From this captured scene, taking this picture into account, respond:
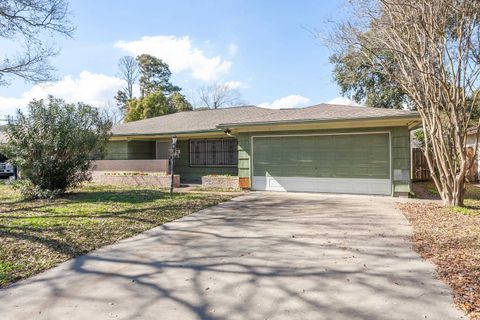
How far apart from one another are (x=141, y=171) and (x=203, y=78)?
30.1m

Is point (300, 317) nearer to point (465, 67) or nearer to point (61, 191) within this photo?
point (465, 67)

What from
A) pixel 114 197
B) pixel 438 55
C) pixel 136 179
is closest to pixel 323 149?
pixel 438 55

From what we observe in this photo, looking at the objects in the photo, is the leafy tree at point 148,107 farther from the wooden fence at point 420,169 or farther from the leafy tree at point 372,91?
the wooden fence at point 420,169

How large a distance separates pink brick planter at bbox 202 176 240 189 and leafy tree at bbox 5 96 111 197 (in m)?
4.39

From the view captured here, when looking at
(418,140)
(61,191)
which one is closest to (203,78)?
(418,140)

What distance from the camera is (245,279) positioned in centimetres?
367

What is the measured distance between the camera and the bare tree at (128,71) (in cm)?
3994

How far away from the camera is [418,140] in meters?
18.3

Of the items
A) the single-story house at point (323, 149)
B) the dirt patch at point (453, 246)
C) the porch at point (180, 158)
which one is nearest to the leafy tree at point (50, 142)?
the porch at point (180, 158)

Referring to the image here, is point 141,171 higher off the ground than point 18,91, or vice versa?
point 18,91

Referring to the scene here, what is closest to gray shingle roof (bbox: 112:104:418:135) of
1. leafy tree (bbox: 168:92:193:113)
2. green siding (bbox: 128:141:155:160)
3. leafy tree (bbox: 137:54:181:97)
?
green siding (bbox: 128:141:155:160)

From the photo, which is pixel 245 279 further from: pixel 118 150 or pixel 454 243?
pixel 118 150

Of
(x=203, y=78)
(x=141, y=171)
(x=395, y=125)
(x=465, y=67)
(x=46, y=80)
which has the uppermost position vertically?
Answer: (x=203, y=78)

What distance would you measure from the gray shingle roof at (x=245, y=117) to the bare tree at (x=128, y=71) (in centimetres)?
2501
